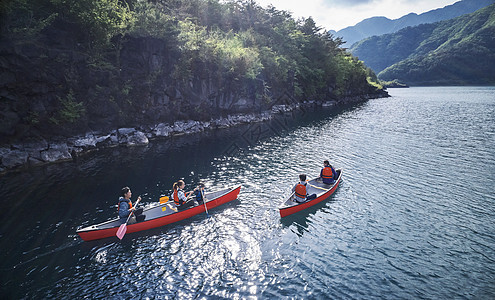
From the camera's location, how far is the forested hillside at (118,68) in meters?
26.0

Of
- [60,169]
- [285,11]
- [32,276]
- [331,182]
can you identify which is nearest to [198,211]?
[32,276]

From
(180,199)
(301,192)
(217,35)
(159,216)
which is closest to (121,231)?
(159,216)

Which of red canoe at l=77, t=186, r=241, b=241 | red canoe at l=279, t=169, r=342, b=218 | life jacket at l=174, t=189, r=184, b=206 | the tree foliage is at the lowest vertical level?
red canoe at l=279, t=169, r=342, b=218

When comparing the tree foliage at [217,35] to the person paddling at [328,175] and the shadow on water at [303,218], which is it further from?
the shadow on water at [303,218]

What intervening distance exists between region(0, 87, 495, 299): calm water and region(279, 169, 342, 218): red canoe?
19.4 inches

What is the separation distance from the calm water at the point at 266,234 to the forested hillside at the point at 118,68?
8669 millimetres

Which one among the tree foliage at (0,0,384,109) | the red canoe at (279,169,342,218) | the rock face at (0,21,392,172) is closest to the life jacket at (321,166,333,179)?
the red canoe at (279,169,342,218)

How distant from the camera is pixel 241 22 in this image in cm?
6538

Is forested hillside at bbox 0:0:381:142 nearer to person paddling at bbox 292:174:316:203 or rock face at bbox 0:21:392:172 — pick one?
rock face at bbox 0:21:392:172

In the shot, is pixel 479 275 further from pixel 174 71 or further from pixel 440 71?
pixel 440 71

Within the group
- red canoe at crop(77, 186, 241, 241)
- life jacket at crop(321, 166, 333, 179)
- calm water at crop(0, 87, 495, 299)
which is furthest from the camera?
life jacket at crop(321, 166, 333, 179)

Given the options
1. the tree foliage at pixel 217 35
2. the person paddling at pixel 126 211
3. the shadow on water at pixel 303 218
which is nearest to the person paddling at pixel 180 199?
the person paddling at pixel 126 211

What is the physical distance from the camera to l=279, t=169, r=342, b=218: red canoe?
15.4 meters

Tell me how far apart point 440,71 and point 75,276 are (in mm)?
211214
